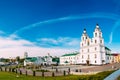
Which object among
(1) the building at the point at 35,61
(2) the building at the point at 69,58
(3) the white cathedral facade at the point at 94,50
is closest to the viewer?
(1) the building at the point at 35,61

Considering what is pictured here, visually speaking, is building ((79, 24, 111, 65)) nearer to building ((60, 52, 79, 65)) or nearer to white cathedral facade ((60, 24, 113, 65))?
white cathedral facade ((60, 24, 113, 65))

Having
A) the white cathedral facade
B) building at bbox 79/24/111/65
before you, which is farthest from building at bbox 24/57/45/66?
building at bbox 79/24/111/65

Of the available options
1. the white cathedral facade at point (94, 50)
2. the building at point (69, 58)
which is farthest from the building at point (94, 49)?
the building at point (69, 58)

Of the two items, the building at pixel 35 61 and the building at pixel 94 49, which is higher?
the building at pixel 94 49

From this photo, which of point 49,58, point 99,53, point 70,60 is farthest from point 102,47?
point 49,58

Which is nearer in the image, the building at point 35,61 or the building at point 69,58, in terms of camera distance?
the building at point 35,61

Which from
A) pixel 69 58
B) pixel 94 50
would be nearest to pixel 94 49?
pixel 94 50

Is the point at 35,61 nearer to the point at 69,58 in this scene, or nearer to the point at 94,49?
the point at 94,49

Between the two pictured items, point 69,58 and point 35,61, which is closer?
point 35,61

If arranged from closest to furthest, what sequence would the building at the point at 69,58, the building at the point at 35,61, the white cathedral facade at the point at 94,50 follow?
the building at the point at 35,61, the white cathedral facade at the point at 94,50, the building at the point at 69,58

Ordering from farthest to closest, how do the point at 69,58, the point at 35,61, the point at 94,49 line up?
the point at 69,58
the point at 35,61
the point at 94,49

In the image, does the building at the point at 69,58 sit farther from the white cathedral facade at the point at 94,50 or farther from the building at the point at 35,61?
the white cathedral facade at the point at 94,50

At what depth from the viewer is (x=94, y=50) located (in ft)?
298

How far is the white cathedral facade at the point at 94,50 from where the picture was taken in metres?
88.1
